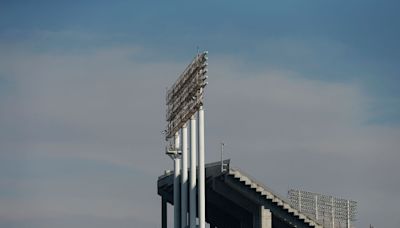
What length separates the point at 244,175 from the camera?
77.1 m

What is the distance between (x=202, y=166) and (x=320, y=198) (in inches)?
1178

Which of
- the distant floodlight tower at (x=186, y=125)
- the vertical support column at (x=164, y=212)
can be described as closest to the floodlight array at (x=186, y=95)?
the distant floodlight tower at (x=186, y=125)

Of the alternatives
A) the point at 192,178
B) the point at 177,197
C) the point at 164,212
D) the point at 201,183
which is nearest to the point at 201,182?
the point at 201,183

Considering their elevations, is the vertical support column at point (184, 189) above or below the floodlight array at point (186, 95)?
below

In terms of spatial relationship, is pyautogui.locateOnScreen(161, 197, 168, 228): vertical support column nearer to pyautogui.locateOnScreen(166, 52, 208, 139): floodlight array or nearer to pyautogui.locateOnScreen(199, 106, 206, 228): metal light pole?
pyautogui.locateOnScreen(166, 52, 208, 139): floodlight array

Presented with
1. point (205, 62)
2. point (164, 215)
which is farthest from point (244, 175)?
point (164, 215)

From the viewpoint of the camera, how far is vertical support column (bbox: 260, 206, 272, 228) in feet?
255

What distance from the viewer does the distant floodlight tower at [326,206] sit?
101 m

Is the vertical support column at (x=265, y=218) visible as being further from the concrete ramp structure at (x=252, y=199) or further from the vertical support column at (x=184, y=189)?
the vertical support column at (x=184, y=189)

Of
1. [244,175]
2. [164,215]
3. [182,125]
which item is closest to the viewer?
[244,175]

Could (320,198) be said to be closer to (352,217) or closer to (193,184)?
(352,217)

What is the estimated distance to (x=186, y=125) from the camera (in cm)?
8625

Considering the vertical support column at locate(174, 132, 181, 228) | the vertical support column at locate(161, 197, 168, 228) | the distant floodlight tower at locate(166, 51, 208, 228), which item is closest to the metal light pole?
the distant floodlight tower at locate(166, 51, 208, 228)

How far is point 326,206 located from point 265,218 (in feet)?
86.5
